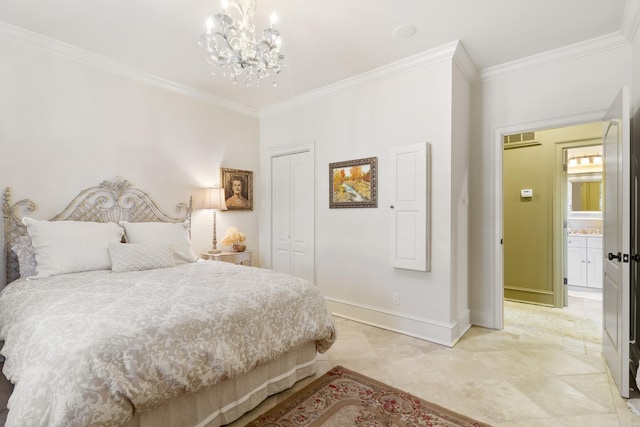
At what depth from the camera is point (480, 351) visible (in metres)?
2.88

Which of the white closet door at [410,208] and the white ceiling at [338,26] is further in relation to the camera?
the white closet door at [410,208]

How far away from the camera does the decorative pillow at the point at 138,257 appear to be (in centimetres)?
267

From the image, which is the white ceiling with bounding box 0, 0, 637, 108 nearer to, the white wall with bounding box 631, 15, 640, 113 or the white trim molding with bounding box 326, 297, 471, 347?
the white wall with bounding box 631, 15, 640, 113

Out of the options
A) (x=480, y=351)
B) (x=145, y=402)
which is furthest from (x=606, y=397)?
(x=145, y=402)

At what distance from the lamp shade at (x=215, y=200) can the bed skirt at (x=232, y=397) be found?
227 centimetres

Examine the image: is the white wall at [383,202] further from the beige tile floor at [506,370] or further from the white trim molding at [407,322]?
the beige tile floor at [506,370]

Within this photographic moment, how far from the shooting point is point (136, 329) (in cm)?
148

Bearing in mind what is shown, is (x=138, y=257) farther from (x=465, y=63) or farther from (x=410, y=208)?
(x=465, y=63)

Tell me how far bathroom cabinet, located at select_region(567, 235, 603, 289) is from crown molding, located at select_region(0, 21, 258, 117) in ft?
19.6

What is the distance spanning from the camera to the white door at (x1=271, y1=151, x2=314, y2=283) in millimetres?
4238

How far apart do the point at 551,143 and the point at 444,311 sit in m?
2.85

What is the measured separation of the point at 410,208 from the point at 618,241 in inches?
61.1

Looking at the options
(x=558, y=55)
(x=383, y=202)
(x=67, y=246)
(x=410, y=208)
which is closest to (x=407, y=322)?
(x=410, y=208)

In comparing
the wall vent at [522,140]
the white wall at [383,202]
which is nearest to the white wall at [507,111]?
the white wall at [383,202]
